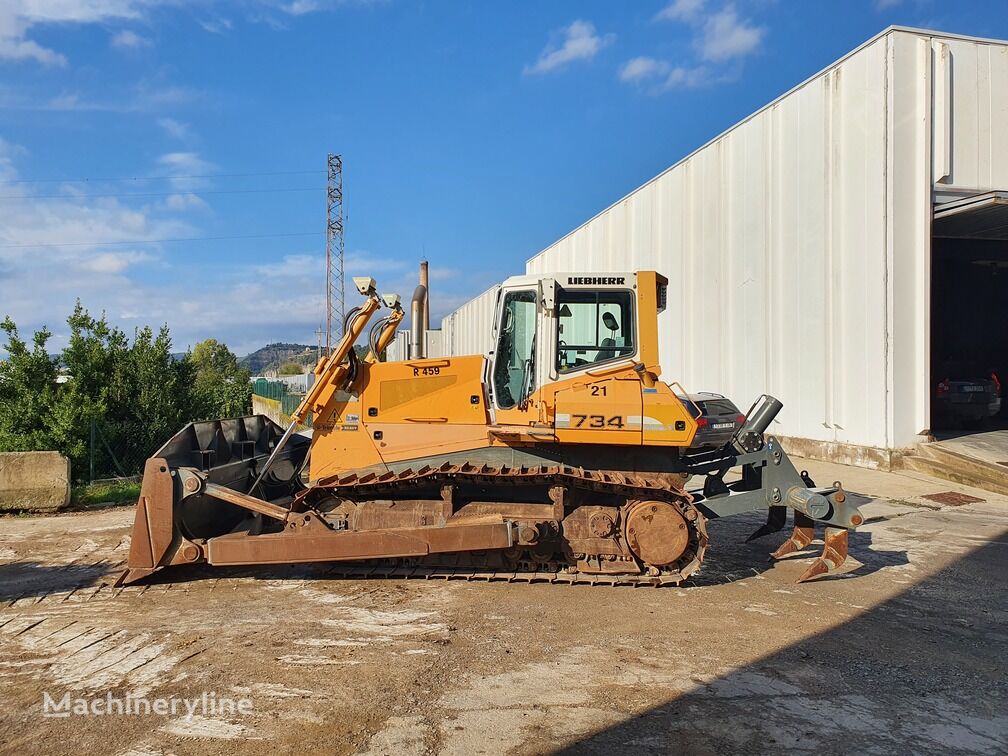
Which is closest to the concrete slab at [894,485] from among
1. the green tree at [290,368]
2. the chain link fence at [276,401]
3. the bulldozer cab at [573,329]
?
the bulldozer cab at [573,329]

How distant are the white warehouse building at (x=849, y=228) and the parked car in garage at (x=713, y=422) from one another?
141 inches

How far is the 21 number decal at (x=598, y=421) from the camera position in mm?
5840

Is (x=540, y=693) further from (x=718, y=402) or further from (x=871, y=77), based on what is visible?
(x=871, y=77)

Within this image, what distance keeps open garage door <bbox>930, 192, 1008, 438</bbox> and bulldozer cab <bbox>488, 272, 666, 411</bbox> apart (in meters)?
9.77

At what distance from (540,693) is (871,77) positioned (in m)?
12.1

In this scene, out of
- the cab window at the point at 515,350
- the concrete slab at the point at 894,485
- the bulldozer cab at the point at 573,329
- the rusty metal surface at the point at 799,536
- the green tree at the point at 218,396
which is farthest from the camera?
the green tree at the point at 218,396

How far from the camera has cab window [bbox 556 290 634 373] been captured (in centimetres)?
617

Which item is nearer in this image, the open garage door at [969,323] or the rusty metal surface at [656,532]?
the rusty metal surface at [656,532]

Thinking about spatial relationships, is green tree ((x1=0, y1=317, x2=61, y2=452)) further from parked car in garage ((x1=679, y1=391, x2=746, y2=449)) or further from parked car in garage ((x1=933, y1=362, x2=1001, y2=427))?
parked car in garage ((x1=933, y1=362, x2=1001, y2=427))

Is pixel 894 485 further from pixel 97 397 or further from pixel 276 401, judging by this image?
pixel 276 401

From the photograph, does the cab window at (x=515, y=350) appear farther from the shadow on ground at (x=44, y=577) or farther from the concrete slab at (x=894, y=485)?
the concrete slab at (x=894, y=485)

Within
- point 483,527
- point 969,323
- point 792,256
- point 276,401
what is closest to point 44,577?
point 483,527

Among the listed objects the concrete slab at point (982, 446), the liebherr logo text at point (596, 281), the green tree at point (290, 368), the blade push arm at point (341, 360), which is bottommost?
the concrete slab at point (982, 446)

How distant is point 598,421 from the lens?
5844mm
